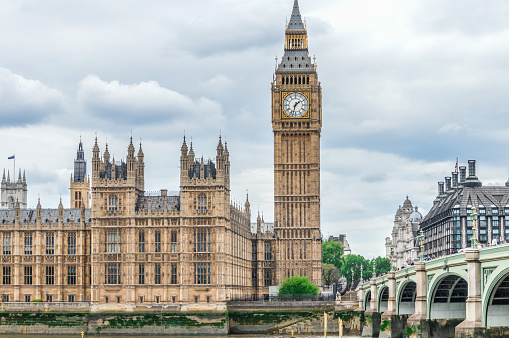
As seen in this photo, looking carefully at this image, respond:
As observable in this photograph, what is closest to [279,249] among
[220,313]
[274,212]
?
[274,212]

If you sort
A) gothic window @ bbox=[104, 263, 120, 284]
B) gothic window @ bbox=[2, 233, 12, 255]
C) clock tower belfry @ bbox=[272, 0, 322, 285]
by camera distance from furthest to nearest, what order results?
1. clock tower belfry @ bbox=[272, 0, 322, 285]
2. gothic window @ bbox=[2, 233, 12, 255]
3. gothic window @ bbox=[104, 263, 120, 284]

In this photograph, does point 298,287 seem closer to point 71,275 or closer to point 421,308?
point 71,275

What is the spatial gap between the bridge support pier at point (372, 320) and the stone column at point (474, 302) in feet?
171

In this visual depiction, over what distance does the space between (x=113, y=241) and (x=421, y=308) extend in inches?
2519

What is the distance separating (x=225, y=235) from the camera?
138m

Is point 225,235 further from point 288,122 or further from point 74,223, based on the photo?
point 288,122

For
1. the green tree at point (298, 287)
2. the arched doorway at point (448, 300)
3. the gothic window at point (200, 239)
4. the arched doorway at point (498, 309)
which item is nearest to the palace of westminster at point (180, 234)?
the gothic window at point (200, 239)

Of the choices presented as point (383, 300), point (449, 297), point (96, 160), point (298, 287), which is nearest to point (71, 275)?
point (96, 160)

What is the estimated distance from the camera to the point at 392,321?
335ft

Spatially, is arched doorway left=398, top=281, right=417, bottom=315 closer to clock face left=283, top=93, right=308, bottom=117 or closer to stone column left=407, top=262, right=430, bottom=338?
stone column left=407, top=262, right=430, bottom=338

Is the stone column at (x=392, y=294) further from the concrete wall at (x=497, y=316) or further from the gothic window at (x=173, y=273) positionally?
the gothic window at (x=173, y=273)

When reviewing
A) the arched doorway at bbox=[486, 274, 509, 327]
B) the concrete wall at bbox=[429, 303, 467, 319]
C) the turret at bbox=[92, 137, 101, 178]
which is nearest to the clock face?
the turret at bbox=[92, 137, 101, 178]

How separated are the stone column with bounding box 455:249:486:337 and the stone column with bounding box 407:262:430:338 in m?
16.1

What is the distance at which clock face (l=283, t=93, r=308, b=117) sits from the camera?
168 meters
